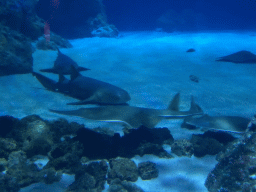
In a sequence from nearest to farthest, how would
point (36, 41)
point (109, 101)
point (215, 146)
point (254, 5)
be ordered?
point (215, 146), point (109, 101), point (36, 41), point (254, 5)

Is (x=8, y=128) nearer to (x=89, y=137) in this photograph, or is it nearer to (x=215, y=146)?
(x=89, y=137)

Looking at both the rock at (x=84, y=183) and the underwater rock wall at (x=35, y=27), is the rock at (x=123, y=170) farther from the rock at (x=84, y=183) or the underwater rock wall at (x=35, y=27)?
the underwater rock wall at (x=35, y=27)

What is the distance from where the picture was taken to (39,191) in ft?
8.00

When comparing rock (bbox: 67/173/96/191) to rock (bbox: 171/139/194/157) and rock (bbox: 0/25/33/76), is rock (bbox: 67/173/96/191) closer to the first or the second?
rock (bbox: 171/139/194/157)

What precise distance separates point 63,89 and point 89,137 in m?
3.68

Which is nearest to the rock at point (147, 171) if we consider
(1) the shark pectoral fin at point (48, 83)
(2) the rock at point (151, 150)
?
(2) the rock at point (151, 150)

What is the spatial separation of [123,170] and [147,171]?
37 centimetres

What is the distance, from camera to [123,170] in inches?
109

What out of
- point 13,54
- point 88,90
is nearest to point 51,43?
point 13,54

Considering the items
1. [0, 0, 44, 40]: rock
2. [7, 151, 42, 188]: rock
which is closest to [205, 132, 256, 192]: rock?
[7, 151, 42, 188]: rock

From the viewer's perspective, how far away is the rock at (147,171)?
2.78 m

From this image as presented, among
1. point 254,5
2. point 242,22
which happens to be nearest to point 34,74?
point 242,22

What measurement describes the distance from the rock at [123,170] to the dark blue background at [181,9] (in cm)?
3360

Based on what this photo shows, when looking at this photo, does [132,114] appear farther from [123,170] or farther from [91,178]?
[91,178]
